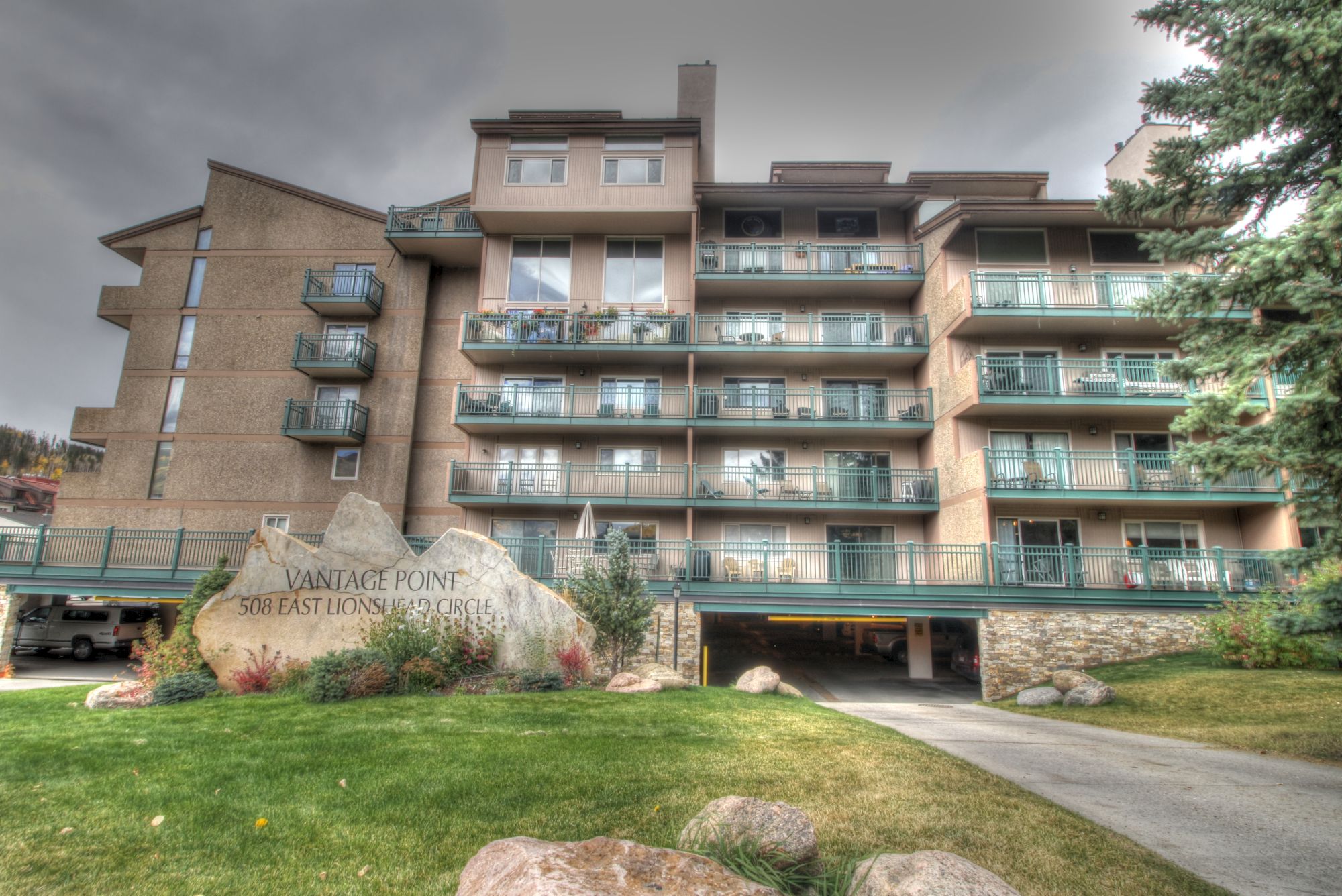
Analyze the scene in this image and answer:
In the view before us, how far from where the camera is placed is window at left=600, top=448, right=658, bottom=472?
22891mm

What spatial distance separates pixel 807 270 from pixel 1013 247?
648 cm

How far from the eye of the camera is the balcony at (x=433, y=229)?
23781 millimetres

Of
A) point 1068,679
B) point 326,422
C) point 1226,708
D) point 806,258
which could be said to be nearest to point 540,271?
point 326,422

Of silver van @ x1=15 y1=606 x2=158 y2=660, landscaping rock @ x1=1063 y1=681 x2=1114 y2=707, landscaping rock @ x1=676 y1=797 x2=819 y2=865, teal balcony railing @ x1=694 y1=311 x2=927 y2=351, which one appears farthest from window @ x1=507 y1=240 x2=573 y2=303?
landscaping rock @ x1=676 y1=797 x2=819 y2=865

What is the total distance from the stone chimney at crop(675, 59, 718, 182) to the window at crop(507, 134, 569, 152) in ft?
17.7

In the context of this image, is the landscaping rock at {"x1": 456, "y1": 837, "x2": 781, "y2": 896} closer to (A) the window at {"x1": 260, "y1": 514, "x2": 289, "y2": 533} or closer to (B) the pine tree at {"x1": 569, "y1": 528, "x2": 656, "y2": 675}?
(B) the pine tree at {"x1": 569, "y1": 528, "x2": 656, "y2": 675}

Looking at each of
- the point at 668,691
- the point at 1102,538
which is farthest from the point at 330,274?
the point at 1102,538

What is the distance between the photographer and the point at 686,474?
21.6 metres

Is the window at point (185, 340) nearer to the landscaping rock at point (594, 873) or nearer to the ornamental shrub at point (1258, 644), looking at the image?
the landscaping rock at point (594, 873)

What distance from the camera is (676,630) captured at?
1705 centimetres

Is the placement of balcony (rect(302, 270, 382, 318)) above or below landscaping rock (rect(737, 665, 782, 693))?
above

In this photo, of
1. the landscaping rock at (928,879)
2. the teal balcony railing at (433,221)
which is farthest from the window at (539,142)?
the landscaping rock at (928,879)

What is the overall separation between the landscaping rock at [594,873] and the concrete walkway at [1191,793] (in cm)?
422

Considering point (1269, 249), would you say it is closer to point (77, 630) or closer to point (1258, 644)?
point (1258, 644)
